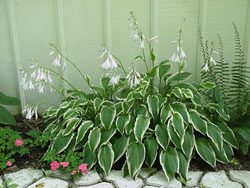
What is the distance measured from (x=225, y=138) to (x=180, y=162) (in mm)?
510

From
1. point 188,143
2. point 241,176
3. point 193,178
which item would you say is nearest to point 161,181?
point 193,178

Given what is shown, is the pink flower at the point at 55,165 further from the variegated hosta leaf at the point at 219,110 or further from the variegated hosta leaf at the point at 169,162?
the variegated hosta leaf at the point at 219,110

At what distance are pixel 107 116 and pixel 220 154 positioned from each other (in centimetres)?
98

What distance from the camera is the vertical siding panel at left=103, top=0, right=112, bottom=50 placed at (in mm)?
2879

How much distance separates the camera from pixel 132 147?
2.26 metres

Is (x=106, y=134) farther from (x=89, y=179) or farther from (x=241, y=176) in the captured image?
(x=241, y=176)

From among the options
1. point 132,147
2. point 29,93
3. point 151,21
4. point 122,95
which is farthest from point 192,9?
point 29,93

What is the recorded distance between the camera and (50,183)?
2.14 metres

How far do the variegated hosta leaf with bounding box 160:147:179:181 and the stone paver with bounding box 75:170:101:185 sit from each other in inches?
20.1

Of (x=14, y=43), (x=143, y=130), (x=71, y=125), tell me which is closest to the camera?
(x=143, y=130)

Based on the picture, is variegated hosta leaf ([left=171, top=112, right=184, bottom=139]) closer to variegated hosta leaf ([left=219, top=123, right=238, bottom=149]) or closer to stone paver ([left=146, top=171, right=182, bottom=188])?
stone paver ([left=146, top=171, right=182, bottom=188])

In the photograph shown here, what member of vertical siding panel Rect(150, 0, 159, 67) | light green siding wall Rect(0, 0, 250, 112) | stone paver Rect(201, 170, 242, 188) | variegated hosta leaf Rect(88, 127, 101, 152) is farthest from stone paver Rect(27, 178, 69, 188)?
vertical siding panel Rect(150, 0, 159, 67)

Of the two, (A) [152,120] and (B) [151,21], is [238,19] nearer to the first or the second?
(B) [151,21]

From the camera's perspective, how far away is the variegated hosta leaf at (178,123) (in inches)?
87.4
